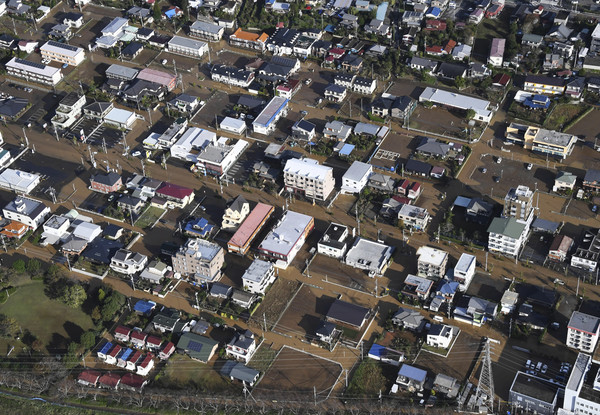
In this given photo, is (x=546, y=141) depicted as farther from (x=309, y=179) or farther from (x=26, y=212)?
(x=26, y=212)

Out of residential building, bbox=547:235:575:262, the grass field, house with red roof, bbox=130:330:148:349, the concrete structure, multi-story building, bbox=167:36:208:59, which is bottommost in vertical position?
A: house with red roof, bbox=130:330:148:349

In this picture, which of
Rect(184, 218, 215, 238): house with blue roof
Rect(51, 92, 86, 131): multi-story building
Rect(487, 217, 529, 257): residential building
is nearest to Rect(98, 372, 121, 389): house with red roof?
Rect(184, 218, 215, 238): house with blue roof

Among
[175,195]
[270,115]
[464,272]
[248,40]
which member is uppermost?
[464,272]

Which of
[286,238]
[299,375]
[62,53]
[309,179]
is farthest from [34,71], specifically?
[299,375]

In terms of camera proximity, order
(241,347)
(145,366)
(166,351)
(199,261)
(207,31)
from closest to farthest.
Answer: (145,366) < (241,347) < (166,351) < (199,261) < (207,31)

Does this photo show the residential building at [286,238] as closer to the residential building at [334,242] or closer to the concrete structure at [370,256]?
the residential building at [334,242]

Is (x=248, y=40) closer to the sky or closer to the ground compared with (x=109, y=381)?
closer to the sky

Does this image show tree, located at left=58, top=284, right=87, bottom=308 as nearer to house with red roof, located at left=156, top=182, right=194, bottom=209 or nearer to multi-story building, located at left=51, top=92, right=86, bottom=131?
house with red roof, located at left=156, top=182, right=194, bottom=209
